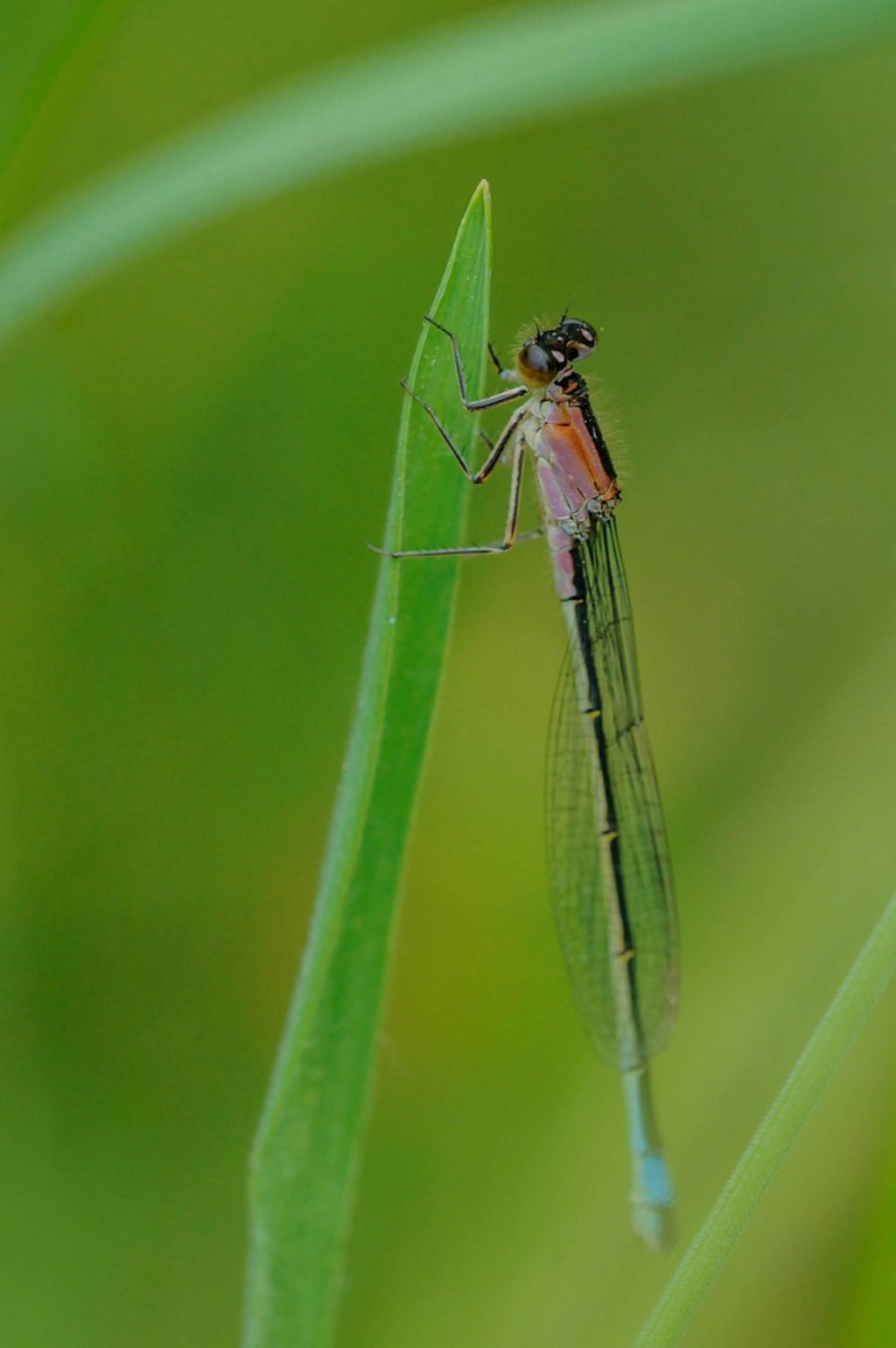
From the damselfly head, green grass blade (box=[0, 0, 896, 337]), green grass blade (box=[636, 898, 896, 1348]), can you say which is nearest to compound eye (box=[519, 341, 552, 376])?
the damselfly head

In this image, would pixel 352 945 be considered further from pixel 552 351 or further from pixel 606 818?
pixel 606 818

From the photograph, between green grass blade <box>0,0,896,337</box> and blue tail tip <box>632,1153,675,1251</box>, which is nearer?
green grass blade <box>0,0,896,337</box>

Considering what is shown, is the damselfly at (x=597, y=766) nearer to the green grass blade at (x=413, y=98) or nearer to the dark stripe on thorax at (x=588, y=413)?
the dark stripe on thorax at (x=588, y=413)

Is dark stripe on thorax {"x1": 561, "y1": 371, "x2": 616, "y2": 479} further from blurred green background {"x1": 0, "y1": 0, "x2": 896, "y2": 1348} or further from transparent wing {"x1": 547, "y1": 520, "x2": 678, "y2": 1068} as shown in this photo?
transparent wing {"x1": 547, "y1": 520, "x2": 678, "y2": 1068}

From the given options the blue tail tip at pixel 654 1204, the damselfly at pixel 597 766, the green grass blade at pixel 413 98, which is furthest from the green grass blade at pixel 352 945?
the damselfly at pixel 597 766

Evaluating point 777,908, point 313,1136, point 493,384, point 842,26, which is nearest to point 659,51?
point 842,26
